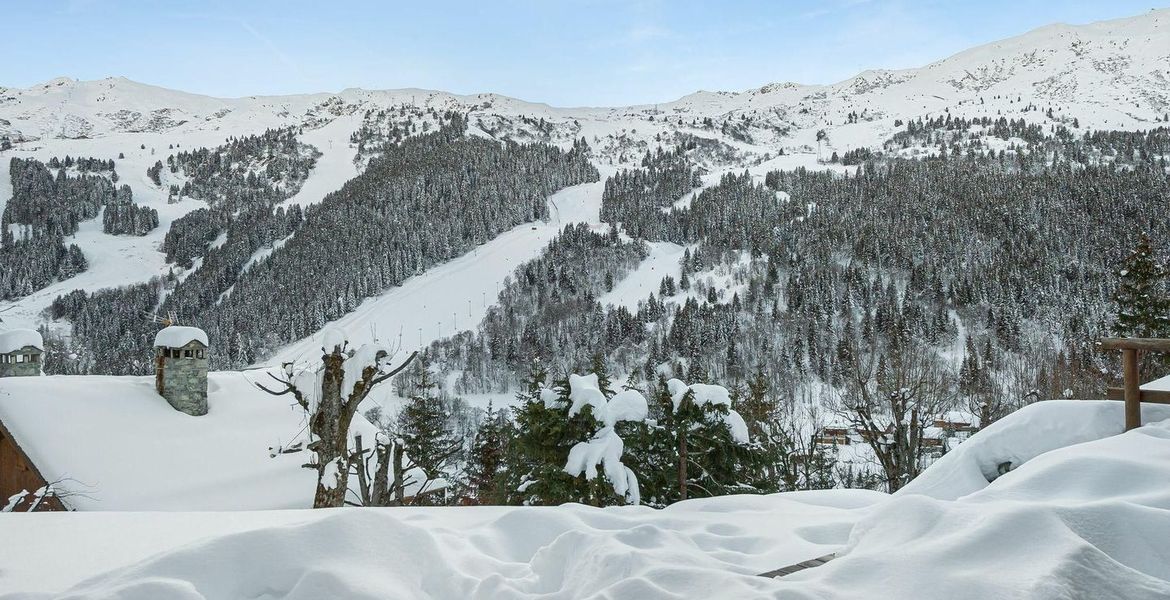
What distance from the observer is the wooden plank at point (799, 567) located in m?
4.07

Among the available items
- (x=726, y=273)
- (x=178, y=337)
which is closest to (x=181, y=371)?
(x=178, y=337)

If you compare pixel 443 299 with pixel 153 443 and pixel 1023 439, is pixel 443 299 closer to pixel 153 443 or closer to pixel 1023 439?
pixel 153 443

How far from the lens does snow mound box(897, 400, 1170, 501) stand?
655cm

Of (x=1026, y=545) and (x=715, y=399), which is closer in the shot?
(x=1026, y=545)

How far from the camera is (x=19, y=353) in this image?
2284 cm

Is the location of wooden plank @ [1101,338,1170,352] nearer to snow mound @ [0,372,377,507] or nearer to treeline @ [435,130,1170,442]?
snow mound @ [0,372,377,507]

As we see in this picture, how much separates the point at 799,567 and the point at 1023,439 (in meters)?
4.29

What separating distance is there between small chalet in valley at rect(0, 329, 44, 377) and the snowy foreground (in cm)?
2249

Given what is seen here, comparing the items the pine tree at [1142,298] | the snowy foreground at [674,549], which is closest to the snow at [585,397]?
the snowy foreground at [674,549]

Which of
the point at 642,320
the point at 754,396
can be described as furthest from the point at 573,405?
the point at 642,320

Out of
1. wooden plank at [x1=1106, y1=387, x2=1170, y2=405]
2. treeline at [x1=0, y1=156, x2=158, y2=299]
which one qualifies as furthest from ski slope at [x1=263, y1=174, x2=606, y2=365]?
wooden plank at [x1=1106, y1=387, x2=1170, y2=405]

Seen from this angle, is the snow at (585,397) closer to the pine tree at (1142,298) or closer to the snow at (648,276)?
the pine tree at (1142,298)

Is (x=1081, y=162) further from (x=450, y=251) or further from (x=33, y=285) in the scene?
(x=33, y=285)

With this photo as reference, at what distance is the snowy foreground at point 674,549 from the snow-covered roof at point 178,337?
1457 centimetres
